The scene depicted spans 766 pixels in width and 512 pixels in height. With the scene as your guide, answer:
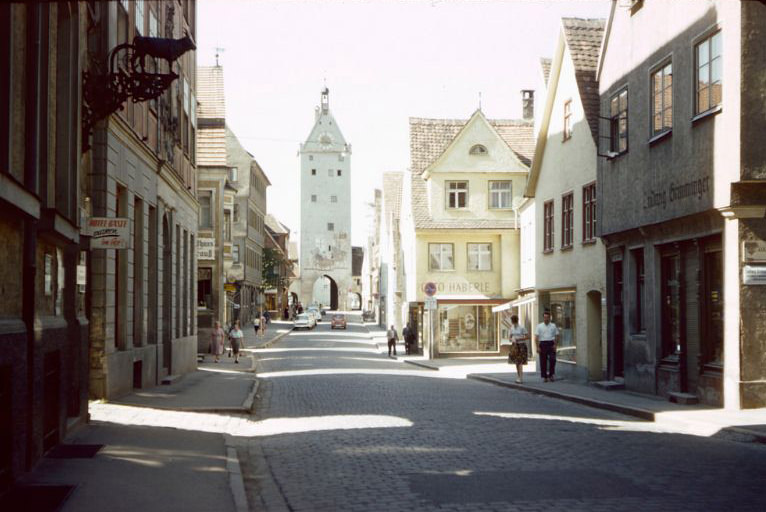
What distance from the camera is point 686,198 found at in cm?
1964

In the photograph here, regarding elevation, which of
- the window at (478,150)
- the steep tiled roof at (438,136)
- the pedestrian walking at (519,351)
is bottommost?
the pedestrian walking at (519,351)

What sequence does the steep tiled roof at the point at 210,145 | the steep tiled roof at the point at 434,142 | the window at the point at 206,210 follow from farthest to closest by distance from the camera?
the window at the point at 206,210 < the steep tiled roof at the point at 434,142 < the steep tiled roof at the point at 210,145

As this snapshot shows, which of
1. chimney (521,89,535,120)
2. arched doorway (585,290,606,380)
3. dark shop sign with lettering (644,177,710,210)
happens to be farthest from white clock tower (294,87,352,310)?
dark shop sign with lettering (644,177,710,210)

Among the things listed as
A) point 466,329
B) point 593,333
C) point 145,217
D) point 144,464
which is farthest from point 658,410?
point 466,329

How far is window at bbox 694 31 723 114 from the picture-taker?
1827cm

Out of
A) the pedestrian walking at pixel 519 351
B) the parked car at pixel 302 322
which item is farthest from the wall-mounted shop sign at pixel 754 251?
the parked car at pixel 302 322

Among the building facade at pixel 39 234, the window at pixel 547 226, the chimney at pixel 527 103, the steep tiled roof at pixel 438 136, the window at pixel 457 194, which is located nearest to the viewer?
the building facade at pixel 39 234

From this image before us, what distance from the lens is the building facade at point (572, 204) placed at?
88.7ft

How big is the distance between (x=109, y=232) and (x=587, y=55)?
16614 millimetres

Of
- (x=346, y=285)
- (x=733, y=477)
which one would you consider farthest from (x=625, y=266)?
(x=346, y=285)

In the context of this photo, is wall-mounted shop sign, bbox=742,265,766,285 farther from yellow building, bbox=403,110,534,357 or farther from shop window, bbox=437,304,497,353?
yellow building, bbox=403,110,534,357

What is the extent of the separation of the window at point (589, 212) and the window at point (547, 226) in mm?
3881

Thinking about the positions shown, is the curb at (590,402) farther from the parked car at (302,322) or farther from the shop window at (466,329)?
the parked car at (302,322)

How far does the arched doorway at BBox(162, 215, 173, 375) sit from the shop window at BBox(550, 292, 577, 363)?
10.6 m
